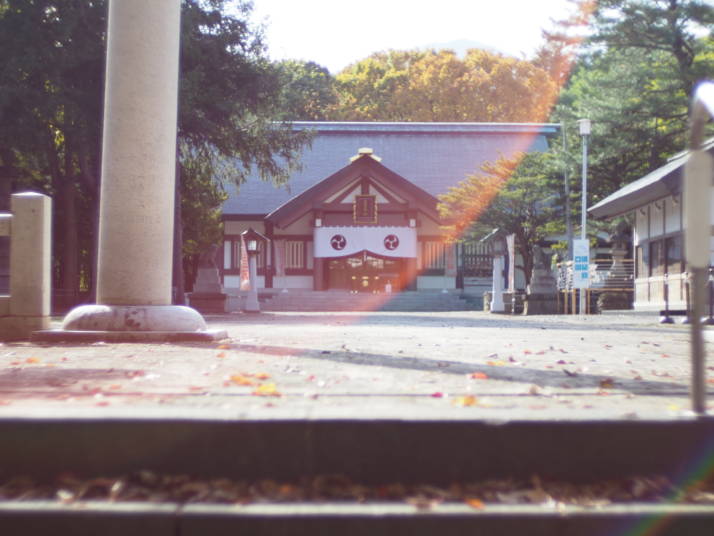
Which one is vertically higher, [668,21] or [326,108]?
[326,108]

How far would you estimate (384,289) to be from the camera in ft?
106

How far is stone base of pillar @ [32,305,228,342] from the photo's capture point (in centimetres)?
646

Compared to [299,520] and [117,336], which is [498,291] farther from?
[299,520]

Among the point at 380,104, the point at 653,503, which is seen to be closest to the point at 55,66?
the point at 653,503

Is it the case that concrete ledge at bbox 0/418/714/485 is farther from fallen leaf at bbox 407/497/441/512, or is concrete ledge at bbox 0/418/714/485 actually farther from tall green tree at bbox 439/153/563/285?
tall green tree at bbox 439/153/563/285

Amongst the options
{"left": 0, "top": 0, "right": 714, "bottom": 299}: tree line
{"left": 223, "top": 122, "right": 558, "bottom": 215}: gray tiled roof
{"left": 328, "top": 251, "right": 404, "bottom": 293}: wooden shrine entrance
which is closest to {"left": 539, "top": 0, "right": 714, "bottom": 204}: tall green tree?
{"left": 0, "top": 0, "right": 714, "bottom": 299}: tree line

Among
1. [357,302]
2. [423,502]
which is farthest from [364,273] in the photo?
[423,502]

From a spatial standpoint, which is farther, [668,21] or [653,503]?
[668,21]

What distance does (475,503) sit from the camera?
8.39 ft

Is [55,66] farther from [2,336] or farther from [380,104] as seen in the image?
[380,104]

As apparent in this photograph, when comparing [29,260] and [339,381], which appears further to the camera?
[29,260]

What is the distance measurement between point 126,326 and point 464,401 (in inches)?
156

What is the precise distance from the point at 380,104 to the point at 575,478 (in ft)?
139

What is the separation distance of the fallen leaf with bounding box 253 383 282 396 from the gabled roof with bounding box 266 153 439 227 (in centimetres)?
2772
